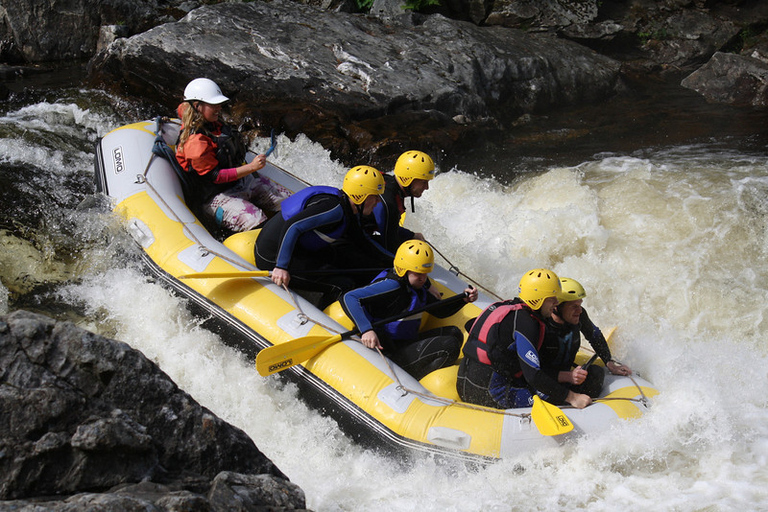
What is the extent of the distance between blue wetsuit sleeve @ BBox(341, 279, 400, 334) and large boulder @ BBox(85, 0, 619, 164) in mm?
3904

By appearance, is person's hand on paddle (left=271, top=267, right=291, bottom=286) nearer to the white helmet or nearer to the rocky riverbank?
the white helmet

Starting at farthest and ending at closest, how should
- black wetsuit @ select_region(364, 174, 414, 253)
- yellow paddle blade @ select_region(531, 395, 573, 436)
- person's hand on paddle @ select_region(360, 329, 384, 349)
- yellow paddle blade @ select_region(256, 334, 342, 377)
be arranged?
black wetsuit @ select_region(364, 174, 414, 253) < person's hand on paddle @ select_region(360, 329, 384, 349) < yellow paddle blade @ select_region(256, 334, 342, 377) < yellow paddle blade @ select_region(531, 395, 573, 436)

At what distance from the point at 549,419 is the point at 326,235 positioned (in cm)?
188

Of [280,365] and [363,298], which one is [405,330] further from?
[280,365]

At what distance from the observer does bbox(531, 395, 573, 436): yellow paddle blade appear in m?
3.89

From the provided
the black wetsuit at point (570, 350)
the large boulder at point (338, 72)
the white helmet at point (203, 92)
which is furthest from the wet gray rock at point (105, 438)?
the large boulder at point (338, 72)

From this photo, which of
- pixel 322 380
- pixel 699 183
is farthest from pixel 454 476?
pixel 699 183

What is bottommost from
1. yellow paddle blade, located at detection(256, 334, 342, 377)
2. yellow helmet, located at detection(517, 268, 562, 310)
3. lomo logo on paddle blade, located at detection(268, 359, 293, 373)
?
lomo logo on paddle blade, located at detection(268, 359, 293, 373)

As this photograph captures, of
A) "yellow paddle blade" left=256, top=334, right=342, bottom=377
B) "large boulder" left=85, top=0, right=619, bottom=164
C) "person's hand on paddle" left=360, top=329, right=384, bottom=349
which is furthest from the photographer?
"large boulder" left=85, top=0, right=619, bottom=164

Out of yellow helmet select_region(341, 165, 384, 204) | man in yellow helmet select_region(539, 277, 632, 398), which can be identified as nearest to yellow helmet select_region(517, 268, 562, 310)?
man in yellow helmet select_region(539, 277, 632, 398)

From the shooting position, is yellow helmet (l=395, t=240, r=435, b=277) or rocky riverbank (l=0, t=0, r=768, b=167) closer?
yellow helmet (l=395, t=240, r=435, b=277)

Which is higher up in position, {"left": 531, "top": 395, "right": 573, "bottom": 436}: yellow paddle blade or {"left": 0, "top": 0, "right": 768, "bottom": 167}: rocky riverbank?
{"left": 531, "top": 395, "right": 573, "bottom": 436}: yellow paddle blade

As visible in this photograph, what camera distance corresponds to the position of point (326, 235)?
481 cm

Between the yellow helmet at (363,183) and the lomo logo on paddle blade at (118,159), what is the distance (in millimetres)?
2335
